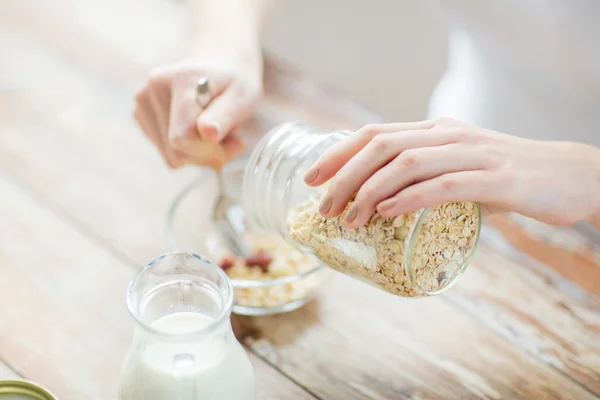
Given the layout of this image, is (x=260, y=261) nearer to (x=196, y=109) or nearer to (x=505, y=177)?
(x=196, y=109)

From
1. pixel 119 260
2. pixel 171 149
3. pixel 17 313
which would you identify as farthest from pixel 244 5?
pixel 17 313

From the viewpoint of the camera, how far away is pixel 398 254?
612mm

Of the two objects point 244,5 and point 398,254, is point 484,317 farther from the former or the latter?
point 244,5

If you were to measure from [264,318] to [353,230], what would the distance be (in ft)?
0.71

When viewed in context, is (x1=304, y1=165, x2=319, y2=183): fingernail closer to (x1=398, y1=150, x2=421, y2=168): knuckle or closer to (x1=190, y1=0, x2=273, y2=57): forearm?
(x1=398, y1=150, x2=421, y2=168): knuckle

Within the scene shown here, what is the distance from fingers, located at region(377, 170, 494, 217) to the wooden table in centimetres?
23

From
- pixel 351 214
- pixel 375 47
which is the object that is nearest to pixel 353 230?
pixel 351 214

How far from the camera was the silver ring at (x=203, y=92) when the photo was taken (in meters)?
0.82

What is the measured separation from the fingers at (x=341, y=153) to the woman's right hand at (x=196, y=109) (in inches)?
7.8

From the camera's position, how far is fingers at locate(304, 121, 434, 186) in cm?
66

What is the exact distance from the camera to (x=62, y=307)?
810mm

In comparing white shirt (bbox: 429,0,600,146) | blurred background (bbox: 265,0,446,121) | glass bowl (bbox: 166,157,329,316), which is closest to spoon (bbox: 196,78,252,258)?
glass bowl (bbox: 166,157,329,316)

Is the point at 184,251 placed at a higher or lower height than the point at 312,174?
lower

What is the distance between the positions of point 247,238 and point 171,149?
15 cm
